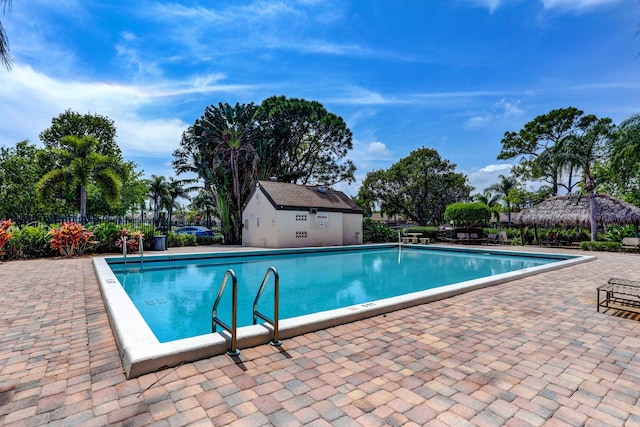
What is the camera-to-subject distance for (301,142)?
103 feet

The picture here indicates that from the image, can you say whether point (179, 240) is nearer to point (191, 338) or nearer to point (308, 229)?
point (308, 229)

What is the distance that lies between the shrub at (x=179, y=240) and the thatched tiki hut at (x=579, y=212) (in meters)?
22.2

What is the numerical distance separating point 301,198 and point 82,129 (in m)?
26.0

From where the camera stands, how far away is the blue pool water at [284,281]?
6.39m

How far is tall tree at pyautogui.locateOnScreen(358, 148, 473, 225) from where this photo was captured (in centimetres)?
3612

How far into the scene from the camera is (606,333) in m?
4.25

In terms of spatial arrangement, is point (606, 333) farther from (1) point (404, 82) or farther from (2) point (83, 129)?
(2) point (83, 129)

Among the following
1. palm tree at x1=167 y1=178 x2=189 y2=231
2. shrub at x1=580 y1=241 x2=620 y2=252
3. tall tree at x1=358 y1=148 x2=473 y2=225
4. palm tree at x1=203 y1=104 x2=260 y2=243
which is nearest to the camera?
shrub at x1=580 y1=241 x2=620 y2=252

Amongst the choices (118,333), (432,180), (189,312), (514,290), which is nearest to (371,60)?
(514,290)

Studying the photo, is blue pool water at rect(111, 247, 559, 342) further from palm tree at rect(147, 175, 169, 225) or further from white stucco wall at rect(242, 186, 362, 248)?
palm tree at rect(147, 175, 169, 225)

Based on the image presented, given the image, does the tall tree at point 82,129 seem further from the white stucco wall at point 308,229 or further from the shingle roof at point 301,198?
the white stucco wall at point 308,229

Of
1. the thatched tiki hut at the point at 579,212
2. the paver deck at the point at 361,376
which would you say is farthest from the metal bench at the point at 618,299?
the thatched tiki hut at the point at 579,212

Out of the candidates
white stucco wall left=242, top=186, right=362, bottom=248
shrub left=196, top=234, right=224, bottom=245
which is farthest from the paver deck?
shrub left=196, top=234, right=224, bottom=245

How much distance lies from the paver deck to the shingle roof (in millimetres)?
14599
